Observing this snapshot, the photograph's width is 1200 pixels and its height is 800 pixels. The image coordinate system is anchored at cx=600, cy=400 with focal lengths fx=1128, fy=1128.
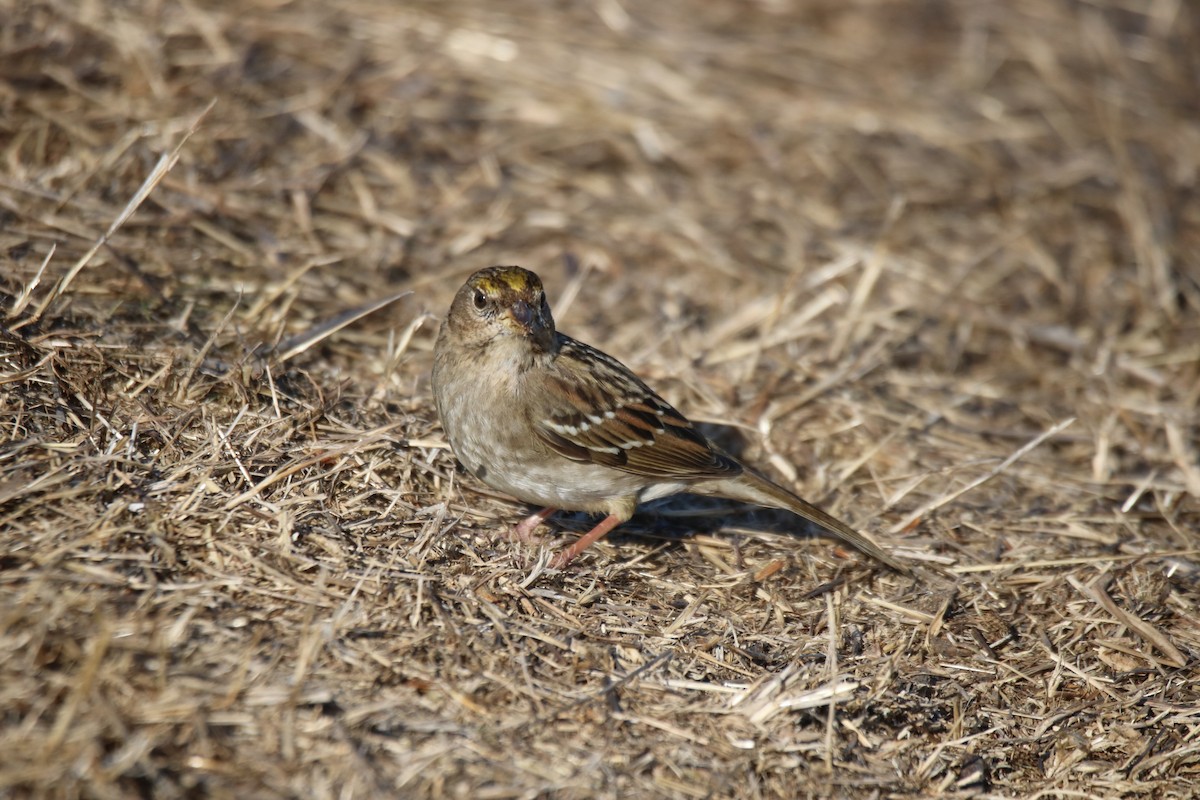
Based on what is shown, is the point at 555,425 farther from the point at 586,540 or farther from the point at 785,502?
the point at 785,502

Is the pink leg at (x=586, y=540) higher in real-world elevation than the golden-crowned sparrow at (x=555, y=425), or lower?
lower

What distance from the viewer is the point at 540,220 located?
7109mm

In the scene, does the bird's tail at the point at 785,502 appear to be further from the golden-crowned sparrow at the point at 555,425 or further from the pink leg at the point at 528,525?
the pink leg at the point at 528,525

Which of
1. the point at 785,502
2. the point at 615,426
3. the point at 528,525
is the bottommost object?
the point at 528,525

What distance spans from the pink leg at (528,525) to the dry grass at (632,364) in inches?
4.3

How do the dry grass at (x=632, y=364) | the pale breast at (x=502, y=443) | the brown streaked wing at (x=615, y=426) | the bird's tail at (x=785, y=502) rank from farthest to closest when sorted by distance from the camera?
the bird's tail at (x=785, y=502)
the brown streaked wing at (x=615, y=426)
the pale breast at (x=502, y=443)
the dry grass at (x=632, y=364)

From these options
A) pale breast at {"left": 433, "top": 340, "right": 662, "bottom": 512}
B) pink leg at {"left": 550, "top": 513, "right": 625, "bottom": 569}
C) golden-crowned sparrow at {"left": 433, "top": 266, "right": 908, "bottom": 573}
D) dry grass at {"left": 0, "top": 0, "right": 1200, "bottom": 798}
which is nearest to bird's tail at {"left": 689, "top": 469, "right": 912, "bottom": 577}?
golden-crowned sparrow at {"left": 433, "top": 266, "right": 908, "bottom": 573}

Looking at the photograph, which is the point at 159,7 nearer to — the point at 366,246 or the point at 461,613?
the point at 366,246

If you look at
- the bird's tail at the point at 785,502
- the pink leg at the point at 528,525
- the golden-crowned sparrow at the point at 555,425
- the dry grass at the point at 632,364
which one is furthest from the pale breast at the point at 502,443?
the bird's tail at the point at 785,502

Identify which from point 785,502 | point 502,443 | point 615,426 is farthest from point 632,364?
point 502,443

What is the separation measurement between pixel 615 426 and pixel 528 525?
1.91ft

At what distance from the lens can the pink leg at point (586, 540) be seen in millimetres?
4703

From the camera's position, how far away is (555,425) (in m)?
4.71

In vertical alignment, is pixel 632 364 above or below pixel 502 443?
below
